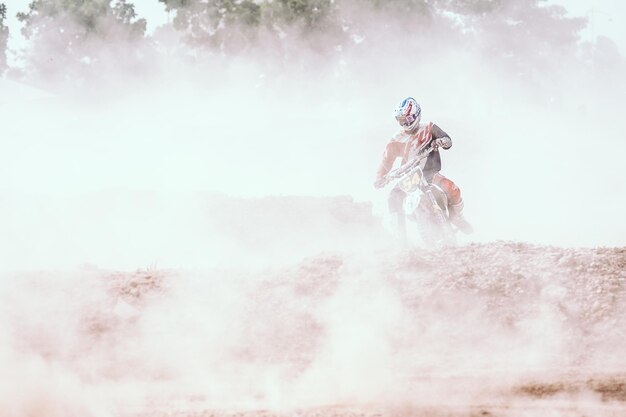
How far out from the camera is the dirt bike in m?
11.6

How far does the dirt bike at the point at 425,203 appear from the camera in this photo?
1164 centimetres

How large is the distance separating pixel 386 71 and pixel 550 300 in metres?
35.7

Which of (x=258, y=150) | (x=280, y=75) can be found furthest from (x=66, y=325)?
(x=280, y=75)

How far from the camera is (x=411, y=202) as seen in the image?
11.7m

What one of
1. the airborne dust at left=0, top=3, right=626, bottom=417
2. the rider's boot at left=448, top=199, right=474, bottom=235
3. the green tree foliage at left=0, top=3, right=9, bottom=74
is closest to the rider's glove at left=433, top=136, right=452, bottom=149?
the rider's boot at left=448, top=199, right=474, bottom=235

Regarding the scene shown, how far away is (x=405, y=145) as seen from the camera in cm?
1183

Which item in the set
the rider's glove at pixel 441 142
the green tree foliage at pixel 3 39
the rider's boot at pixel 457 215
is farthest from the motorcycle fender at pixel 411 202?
the green tree foliage at pixel 3 39

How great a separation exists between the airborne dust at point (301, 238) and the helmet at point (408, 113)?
1.91 metres

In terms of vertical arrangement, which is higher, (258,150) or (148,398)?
(258,150)

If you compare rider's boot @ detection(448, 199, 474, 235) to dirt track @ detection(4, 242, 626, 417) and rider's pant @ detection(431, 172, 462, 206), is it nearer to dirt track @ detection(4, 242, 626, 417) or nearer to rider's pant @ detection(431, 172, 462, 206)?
rider's pant @ detection(431, 172, 462, 206)

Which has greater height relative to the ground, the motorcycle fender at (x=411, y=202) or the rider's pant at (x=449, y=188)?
the rider's pant at (x=449, y=188)

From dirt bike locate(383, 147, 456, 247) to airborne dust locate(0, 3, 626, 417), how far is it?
123cm

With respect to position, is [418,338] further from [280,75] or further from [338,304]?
[280,75]

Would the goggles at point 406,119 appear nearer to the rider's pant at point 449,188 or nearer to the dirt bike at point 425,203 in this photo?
the dirt bike at point 425,203
